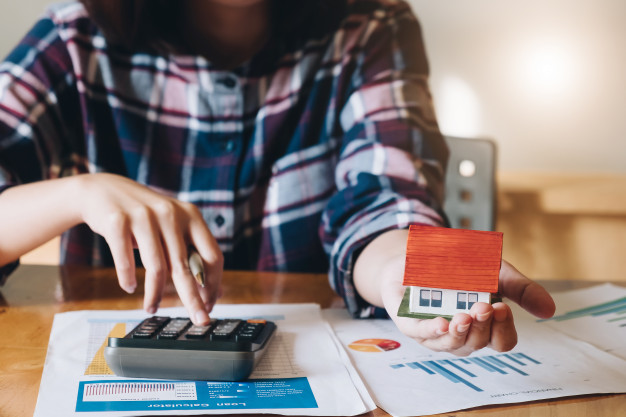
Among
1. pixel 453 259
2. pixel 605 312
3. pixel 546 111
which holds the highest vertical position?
pixel 546 111

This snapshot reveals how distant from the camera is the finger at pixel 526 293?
13.5 inches

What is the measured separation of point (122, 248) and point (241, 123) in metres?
0.37

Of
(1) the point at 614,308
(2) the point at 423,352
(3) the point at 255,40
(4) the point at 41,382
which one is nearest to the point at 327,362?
(2) the point at 423,352

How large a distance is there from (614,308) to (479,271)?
1.09 ft

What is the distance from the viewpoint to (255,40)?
2.73 ft

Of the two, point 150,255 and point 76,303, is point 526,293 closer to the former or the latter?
point 150,255

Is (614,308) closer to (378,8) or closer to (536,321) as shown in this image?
(536,321)

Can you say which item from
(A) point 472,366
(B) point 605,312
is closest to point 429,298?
(A) point 472,366

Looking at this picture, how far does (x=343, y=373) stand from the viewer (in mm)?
388

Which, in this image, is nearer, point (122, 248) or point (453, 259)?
point (453, 259)

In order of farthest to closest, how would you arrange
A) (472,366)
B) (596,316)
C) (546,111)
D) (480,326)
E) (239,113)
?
(546,111) → (239,113) → (596,316) → (472,366) → (480,326)

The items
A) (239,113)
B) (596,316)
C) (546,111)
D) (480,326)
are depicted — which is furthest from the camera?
(546,111)

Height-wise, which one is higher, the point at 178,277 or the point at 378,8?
the point at 378,8

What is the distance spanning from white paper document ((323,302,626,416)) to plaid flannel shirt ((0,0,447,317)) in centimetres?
24
